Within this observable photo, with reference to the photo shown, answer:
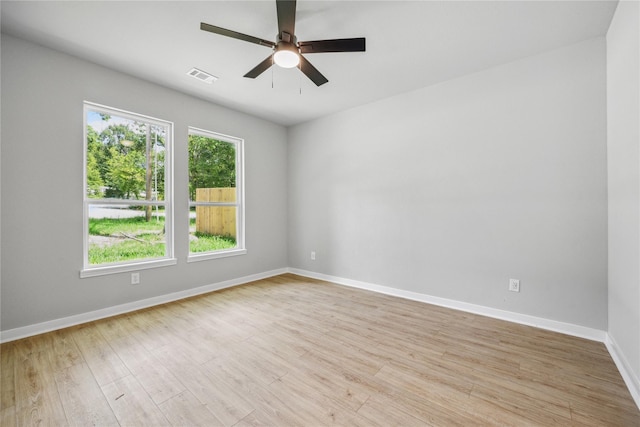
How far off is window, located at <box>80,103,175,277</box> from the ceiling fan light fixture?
2.15 metres

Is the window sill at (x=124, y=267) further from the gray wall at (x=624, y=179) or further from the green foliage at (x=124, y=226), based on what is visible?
the gray wall at (x=624, y=179)

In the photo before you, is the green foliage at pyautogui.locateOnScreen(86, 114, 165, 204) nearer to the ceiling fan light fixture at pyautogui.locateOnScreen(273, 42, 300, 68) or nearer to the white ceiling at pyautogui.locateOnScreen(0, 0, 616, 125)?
the white ceiling at pyautogui.locateOnScreen(0, 0, 616, 125)

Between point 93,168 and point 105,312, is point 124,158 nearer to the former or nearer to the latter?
point 93,168

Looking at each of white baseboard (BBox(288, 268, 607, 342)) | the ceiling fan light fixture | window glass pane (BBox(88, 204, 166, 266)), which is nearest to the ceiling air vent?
the ceiling fan light fixture

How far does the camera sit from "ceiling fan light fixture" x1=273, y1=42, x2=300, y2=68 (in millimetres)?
2010

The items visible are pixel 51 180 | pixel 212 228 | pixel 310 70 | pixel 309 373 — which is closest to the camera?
pixel 309 373

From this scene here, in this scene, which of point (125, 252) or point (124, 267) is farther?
point (125, 252)

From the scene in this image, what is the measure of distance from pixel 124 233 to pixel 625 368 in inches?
184

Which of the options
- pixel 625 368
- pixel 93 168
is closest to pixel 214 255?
pixel 93 168

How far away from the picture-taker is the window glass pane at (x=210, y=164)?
377 centimetres

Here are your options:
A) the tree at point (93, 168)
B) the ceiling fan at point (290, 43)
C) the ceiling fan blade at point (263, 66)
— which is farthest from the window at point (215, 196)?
the ceiling fan at point (290, 43)

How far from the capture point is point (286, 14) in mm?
1800

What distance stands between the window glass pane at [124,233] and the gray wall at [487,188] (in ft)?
8.13

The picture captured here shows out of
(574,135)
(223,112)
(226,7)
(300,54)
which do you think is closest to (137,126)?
(223,112)
